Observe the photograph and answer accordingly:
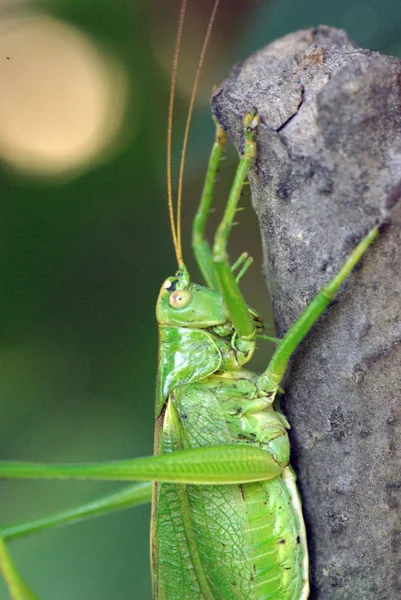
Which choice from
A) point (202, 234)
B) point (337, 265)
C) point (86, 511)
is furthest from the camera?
point (202, 234)

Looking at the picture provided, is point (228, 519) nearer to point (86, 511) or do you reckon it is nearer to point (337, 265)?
point (86, 511)

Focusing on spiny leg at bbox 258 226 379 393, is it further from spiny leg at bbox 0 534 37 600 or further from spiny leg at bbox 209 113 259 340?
spiny leg at bbox 0 534 37 600

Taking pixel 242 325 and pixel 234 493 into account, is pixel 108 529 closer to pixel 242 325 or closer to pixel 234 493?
pixel 234 493

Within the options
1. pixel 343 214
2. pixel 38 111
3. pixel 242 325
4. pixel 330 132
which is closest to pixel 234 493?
pixel 242 325

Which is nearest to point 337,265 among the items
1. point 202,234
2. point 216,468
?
point 216,468

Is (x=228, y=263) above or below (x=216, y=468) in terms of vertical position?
above

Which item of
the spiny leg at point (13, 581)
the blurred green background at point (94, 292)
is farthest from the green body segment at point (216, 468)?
the blurred green background at point (94, 292)

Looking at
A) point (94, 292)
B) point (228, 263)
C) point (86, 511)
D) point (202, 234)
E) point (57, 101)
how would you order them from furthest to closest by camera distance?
point (94, 292), point (57, 101), point (202, 234), point (86, 511), point (228, 263)
